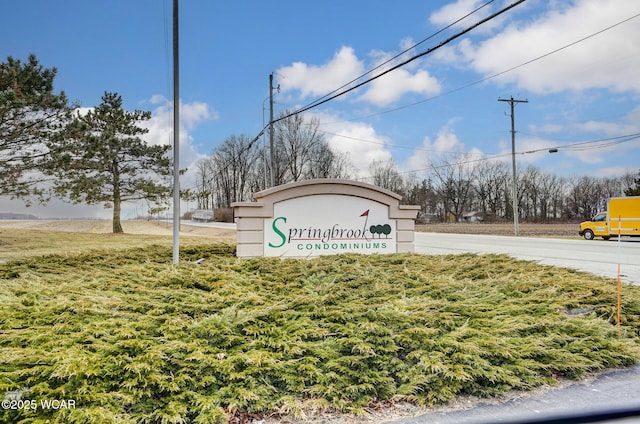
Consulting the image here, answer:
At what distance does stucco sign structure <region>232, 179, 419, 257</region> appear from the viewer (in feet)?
25.5

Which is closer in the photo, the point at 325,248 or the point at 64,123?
the point at 325,248

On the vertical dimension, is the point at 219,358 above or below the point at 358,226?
below

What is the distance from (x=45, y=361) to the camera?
2771mm

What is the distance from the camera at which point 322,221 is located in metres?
8.10

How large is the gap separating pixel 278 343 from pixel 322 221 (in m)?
4.94

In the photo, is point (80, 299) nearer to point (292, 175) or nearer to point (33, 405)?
point (33, 405)

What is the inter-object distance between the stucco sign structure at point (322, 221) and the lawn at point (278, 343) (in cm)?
260

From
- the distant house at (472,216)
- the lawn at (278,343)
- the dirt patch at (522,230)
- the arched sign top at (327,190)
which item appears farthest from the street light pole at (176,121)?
the distant house at (472,216)

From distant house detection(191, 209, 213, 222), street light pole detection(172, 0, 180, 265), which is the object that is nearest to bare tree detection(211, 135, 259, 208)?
distant house detection(191, 209, 213, 222)

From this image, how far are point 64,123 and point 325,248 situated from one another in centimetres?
1551

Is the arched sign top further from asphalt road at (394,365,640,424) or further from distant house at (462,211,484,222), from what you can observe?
distant house at (462,211,484,222)

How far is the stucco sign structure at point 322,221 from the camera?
777cm

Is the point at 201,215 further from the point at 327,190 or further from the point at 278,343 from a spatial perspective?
the point at 278,343

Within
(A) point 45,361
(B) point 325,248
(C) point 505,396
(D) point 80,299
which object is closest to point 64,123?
(B) point 325,248
